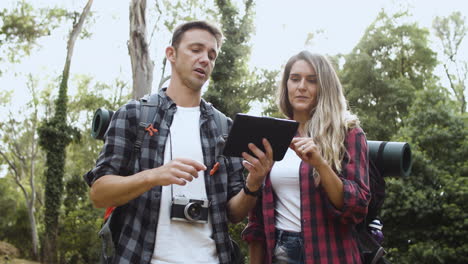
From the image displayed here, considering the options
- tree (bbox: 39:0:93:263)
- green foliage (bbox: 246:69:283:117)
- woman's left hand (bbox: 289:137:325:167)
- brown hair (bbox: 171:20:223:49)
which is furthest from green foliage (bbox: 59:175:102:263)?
woman's left hand (bbox: 289:137:325:167)

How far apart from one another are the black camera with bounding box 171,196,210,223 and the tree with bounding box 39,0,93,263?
847 inches

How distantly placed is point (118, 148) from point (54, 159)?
22125 mm

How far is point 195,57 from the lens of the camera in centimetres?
248

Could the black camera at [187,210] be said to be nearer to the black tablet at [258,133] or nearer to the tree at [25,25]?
the black tablet at [258,133]

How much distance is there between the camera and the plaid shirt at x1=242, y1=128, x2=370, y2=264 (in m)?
2.29

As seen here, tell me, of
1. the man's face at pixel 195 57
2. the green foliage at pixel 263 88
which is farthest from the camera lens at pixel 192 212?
the green foliage at pixel 263 88

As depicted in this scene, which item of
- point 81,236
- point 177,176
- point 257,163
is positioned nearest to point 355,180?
point 257,163

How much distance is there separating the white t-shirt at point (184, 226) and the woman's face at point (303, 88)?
71 centimetres

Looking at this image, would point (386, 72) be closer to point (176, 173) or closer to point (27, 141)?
point (176, 173)

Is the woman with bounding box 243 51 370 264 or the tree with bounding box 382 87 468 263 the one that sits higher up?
Answer: the woman with bounding box 243 51 370 264

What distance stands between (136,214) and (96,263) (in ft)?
59.7

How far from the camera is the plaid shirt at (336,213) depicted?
229cm

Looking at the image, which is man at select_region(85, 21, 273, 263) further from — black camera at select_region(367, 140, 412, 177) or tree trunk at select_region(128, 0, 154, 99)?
tree trunk at select_region(128, 0, 154, 99)

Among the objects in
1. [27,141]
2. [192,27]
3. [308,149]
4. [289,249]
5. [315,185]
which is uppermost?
[192,27]
